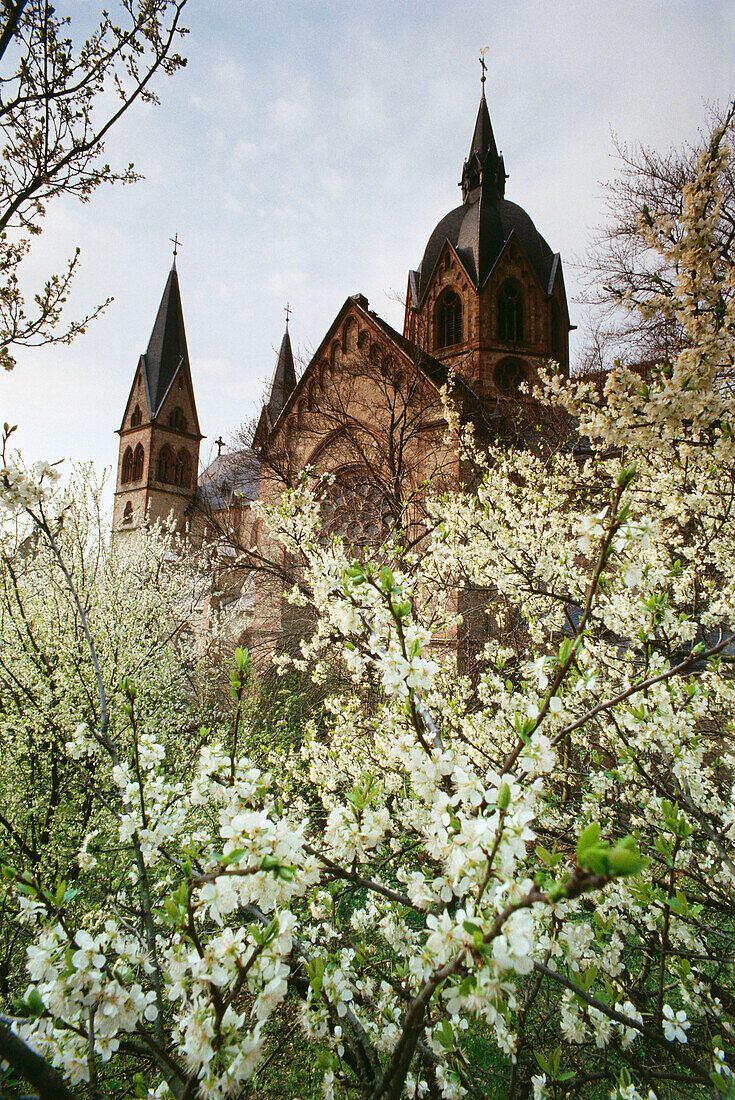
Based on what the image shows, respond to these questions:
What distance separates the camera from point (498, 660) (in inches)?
191

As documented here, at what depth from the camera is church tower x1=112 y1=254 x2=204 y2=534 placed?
3528cm

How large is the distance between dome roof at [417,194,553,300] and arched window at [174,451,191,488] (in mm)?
22868

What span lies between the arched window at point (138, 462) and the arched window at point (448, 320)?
24226 mm

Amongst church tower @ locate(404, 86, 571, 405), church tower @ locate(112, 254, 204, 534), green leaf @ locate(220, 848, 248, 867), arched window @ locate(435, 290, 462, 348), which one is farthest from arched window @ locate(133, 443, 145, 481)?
green leaf @ locate(220, 848, 248, 867)

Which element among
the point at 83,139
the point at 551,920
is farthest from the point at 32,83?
the point at 551,920

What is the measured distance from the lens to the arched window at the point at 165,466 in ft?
117

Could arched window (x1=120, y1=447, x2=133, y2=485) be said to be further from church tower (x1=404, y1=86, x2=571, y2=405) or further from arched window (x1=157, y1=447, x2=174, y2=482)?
church tower (x1=404, y1=86, x2=571, y2=405)

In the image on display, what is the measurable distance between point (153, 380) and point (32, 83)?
117 feet

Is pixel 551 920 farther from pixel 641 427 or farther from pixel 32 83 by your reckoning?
pixel 32 83

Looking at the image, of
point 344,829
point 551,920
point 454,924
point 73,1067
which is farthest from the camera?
point 551,920

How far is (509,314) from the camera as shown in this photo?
17891 millimetres

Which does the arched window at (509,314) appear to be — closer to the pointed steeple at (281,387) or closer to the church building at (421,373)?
the church building at (421,373)

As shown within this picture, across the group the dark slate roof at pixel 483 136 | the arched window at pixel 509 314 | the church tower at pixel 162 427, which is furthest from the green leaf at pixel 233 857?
the church tower at pixel 162 427

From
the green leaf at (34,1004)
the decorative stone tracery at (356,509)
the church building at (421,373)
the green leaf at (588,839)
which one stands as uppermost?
the church building at (421,373)
